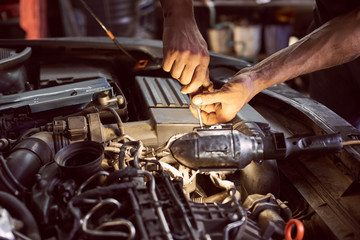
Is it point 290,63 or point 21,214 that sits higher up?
point 290,63

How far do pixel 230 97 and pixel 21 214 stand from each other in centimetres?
87

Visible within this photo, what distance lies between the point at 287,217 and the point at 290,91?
0.88m

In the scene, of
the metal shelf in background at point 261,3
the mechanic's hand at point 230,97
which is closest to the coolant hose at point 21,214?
the mechanic's hand at point 230,97

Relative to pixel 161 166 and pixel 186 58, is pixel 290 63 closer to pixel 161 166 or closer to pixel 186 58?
pixel 186 58

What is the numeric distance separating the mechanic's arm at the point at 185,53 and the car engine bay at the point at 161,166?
6.5 inches

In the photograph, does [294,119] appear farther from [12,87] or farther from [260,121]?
[12,87]

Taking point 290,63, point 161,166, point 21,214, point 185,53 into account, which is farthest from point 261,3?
point 21,214

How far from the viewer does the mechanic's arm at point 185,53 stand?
1.39 m

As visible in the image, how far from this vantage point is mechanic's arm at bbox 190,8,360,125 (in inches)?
52.8

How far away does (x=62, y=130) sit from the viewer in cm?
123

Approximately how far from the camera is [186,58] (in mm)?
1386

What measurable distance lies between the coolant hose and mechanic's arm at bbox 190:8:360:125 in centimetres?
77

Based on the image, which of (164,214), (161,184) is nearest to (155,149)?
(161,184)

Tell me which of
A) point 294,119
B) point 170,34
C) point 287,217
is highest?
point 170,34
